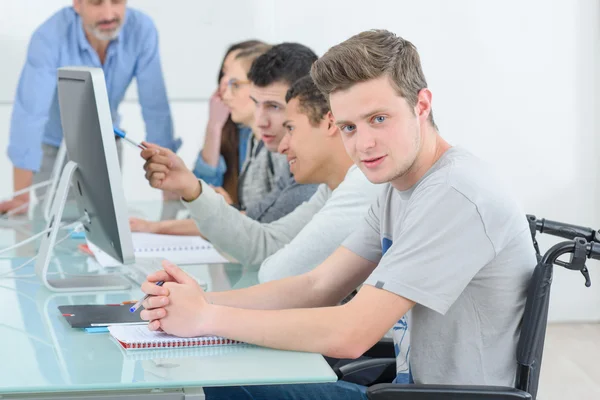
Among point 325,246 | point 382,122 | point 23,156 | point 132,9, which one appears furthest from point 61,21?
point 382,122

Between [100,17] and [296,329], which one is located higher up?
[100,17]

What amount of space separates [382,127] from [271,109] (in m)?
1.14

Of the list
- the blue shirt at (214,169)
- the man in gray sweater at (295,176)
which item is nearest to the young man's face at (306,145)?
the man in gray sweater at (295,176)

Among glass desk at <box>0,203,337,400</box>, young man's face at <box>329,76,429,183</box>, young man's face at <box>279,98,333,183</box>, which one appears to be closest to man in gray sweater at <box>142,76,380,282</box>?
young man's face at <box>279,98,333,183</box>

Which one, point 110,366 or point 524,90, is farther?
point 524,90

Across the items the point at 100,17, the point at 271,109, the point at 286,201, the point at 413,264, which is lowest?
the point at 286,201

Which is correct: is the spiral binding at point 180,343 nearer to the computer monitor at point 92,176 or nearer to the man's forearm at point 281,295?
the man's forearm at point 281,295

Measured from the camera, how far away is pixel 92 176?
1695 mm

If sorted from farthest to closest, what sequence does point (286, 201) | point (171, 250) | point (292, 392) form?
point (286, 201)
point (171, 250)
point (292, 392)

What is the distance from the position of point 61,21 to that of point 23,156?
0.66 m

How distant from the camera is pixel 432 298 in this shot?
126cm

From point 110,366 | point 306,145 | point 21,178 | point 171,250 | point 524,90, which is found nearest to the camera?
point 110,366

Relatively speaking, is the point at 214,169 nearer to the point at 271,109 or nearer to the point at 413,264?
the point at 271,109

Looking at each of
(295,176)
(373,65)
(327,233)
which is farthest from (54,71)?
(373,65)
